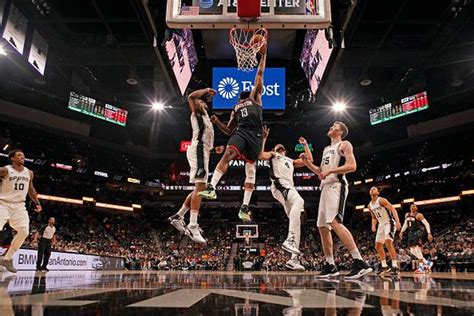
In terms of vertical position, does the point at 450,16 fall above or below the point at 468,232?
above

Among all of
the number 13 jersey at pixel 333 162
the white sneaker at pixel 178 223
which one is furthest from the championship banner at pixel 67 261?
the number 13 jersey at pixel 333 162

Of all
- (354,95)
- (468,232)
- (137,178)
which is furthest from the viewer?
(137,178)

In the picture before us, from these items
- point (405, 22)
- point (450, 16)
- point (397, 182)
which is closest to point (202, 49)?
point (405, 22)

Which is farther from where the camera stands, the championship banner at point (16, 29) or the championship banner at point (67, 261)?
the championship banner at point (67, 261)

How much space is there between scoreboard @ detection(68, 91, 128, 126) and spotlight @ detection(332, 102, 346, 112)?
449 inches

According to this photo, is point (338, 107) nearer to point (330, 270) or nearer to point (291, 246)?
point (330, 270)

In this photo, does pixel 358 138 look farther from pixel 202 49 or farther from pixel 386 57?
pixel 202 49

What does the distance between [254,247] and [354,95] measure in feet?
55.7

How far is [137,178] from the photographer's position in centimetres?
3666

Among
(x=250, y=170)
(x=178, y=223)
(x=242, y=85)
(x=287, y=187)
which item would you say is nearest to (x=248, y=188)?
(x=250, y=170)

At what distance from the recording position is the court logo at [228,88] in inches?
437

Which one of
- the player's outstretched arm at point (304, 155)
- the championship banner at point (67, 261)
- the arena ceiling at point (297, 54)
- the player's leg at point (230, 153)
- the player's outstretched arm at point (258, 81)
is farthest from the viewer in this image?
the championship banner at point (67, 261)

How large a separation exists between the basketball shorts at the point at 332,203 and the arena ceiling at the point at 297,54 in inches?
154

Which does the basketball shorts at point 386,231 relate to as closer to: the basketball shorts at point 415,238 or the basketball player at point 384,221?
the basketball player at point 384,221
